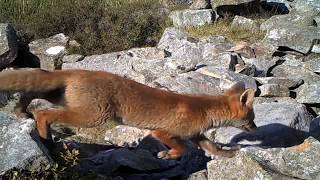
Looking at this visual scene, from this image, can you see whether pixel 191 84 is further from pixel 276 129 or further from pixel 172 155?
pixel 172 155

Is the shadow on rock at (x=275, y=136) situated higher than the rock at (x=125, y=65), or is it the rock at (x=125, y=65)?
the shadow on rock at (x=275, y=136)

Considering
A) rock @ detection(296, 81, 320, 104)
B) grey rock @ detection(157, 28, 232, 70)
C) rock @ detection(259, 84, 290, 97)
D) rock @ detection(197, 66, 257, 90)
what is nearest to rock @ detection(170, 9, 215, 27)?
grey rock @ detection(157, 28, 232, 70)

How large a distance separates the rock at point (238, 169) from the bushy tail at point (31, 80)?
2.27 metres

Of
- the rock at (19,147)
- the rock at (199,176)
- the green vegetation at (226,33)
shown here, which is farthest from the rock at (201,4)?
the rock at (19,147)

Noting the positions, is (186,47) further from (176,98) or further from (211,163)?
(211,163)

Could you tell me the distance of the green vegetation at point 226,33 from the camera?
15570 mm

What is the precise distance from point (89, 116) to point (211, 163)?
67.9 inches

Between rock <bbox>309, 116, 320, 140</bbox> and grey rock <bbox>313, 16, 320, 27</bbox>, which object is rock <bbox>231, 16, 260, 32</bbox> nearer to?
grey rock <bbox>313, 16, 320, 27</bbox>

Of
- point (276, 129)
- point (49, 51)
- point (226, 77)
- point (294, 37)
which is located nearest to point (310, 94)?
point (226, 77)

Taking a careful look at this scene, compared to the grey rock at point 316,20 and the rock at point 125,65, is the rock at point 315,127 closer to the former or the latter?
the rock at point 125,65

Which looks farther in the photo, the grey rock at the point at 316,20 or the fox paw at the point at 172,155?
the grey rock at the point at 316,20

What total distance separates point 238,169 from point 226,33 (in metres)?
9.11

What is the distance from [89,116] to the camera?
26.6ft

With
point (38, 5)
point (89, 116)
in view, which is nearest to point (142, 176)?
point (89, 116)
